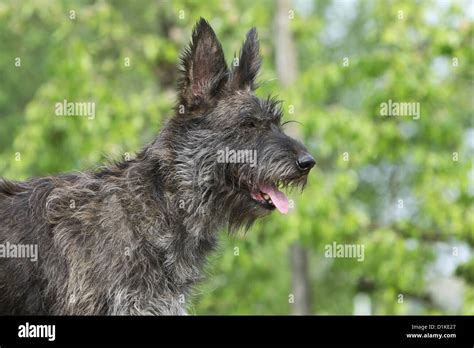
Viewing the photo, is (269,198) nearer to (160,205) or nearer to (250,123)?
(250,123)

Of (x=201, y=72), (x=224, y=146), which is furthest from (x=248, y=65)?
(x=224, y=146)

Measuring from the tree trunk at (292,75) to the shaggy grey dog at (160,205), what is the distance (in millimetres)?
Result: 9531

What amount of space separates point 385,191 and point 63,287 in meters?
19.3

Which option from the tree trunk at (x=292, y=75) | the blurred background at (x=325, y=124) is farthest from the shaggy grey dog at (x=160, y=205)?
the tree trunk at (x=292, y=75)

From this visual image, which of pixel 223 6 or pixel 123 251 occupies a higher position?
pixel 223 6

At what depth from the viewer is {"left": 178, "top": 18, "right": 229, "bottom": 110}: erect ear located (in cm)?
727

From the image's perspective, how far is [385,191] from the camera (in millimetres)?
25203

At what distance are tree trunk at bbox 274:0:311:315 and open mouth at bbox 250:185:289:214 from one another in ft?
31.7

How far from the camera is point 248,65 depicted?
7742mm

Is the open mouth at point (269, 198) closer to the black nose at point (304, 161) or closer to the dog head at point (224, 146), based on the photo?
the dog head at point (224, 146)

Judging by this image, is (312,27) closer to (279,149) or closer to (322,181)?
(322,181)

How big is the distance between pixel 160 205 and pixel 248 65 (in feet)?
5.18

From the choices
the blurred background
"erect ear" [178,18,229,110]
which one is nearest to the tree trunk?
the blurred background
